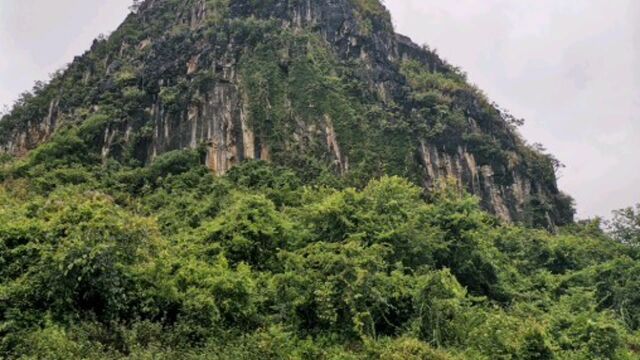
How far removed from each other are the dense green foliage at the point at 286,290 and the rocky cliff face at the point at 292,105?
14221mm

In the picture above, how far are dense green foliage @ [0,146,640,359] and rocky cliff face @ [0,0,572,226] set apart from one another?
14221 millimetres

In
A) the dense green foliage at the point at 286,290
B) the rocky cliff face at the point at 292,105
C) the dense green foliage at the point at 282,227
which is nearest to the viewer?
the dense green foliage at the point at 286,290

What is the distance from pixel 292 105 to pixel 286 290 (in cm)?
2692

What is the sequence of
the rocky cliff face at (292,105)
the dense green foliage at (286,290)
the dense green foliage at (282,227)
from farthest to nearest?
the rocky cliff face at (292,105) → the dense green foliage at (282,227) → the dense green foliage at (286,290)

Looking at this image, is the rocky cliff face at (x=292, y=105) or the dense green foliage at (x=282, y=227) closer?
the dense green foliage at (x=282, y=227)

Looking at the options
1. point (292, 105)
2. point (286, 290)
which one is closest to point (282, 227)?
point (286, 290)

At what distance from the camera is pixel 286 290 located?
67.5ft

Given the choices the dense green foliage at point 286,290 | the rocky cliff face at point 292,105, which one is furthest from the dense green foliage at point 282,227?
the rocky cliff face at point 292,105

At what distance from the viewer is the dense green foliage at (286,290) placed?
17.2 meters

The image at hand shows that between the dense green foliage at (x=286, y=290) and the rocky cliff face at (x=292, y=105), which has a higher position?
the rocky cliff face at (x=292, y=105)

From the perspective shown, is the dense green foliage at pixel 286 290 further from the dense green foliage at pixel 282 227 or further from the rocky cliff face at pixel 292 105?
the rocky cliff face at pixel 292 105

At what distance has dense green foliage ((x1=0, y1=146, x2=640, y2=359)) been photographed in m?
17.2

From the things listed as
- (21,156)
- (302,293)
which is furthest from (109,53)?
(302,293)

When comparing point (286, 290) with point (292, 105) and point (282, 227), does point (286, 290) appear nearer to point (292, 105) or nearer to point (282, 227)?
point (282, 227)
